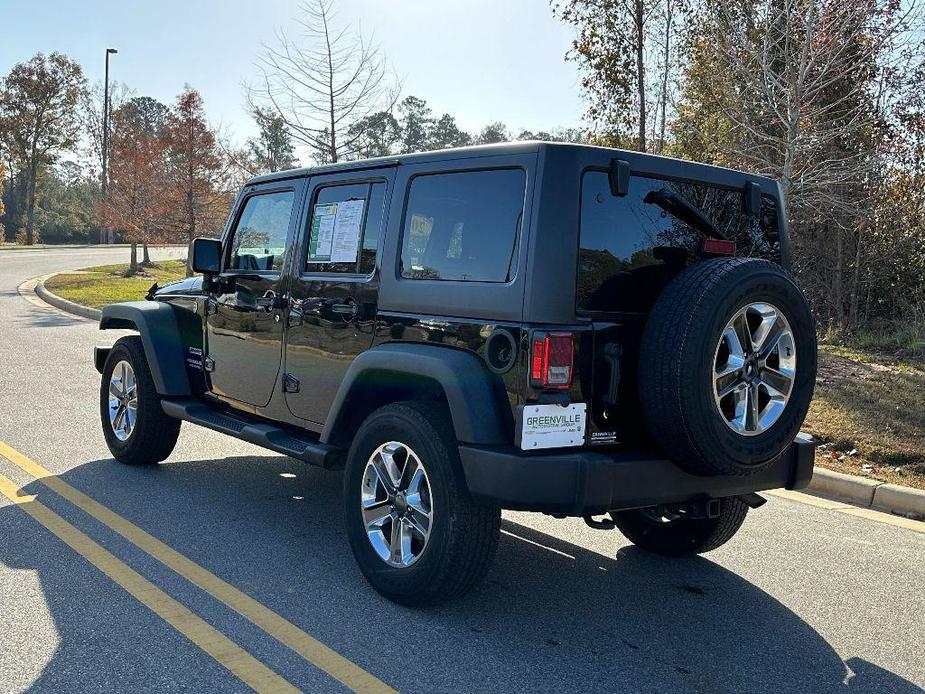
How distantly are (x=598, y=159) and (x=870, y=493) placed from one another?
12.2 ft

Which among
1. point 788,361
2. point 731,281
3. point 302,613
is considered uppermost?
point 731,281

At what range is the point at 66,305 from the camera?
1848cm

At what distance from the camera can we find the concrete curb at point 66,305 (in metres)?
17.3

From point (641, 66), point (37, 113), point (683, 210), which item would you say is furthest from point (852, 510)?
point (37, 113)

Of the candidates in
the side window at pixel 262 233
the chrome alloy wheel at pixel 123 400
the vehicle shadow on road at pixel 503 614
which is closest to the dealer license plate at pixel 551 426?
the vehicle shadow on road at pixel 503 614

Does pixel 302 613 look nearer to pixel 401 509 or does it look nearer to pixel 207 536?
pixel 401 509

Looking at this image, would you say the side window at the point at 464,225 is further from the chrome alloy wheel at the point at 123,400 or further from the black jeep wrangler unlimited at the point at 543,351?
the chrome alloy wheel at the point at 123,400

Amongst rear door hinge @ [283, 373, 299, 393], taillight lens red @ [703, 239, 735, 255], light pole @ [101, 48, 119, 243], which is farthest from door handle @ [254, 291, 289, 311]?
light pole @ [101, 48, 119, 243]

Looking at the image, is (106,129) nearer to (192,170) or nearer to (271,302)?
(192,170)

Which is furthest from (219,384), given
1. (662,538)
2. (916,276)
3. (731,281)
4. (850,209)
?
(916,276)

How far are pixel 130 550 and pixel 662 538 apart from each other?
2.80 m

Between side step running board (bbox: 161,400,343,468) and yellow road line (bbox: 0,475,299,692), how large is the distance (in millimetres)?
944

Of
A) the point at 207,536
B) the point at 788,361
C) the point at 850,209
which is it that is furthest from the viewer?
the point at 850,209

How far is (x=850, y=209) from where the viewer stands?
11.4 meters
